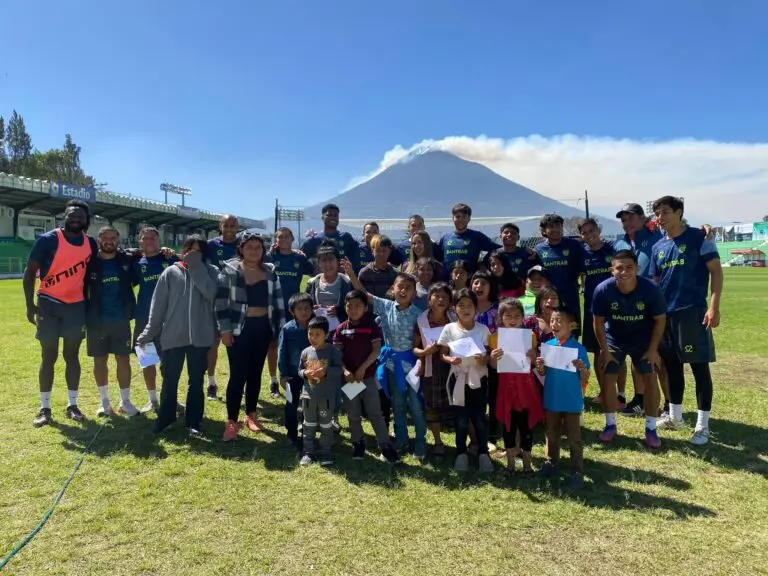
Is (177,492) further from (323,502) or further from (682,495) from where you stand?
(682,495)

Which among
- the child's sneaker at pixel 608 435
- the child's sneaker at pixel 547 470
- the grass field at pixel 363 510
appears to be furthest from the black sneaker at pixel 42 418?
the child's sneaker at pixel 608 435

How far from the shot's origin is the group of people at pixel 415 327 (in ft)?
12.9

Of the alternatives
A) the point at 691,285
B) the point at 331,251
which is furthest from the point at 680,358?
the point at 331,251

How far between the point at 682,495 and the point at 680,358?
60.7 inches

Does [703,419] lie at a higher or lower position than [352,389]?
lower

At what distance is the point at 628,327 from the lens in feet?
14.4

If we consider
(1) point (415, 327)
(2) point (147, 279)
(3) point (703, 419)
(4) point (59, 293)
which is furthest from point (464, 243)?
(4) point (59, 293)

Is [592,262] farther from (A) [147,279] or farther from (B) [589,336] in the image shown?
(A) [147,279]

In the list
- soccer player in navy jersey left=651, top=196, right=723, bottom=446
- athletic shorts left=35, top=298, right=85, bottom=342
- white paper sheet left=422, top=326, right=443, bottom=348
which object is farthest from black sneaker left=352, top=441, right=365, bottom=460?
athletic shorts left=35, top=298, right=85, bottom=342

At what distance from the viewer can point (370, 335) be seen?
14.2ft

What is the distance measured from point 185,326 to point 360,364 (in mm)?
1856

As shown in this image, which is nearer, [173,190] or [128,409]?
[128,409]

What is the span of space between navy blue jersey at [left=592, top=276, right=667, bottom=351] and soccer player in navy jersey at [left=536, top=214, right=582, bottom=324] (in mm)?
1120

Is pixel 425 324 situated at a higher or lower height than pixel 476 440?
higher
